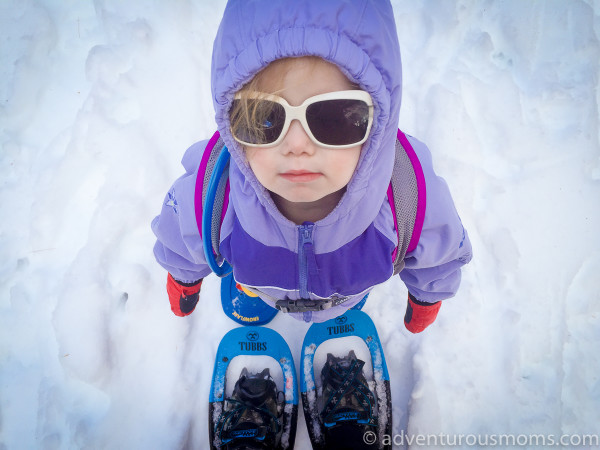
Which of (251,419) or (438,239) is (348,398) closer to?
(251,419)

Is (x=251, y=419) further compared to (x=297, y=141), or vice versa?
(x=251, y=419)

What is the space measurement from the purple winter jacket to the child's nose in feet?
0.45

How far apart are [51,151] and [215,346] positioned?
144cm

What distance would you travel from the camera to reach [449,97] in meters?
1.97

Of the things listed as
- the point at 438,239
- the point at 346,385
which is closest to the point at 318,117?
the point at 438,239

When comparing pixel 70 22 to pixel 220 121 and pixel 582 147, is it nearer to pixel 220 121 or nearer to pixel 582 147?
pixel 220 121

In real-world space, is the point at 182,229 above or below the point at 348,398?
above

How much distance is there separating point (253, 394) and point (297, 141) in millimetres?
1429

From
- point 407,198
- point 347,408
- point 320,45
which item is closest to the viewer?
point 320,45

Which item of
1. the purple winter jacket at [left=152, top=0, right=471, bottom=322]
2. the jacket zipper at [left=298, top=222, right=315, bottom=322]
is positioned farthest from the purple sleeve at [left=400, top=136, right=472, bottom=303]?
the jacket zipper at [left=298, top=222, right=315, bottom=322]

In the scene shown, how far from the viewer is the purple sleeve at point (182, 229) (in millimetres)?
1138

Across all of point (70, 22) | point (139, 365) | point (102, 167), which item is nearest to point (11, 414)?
point (139, 365)

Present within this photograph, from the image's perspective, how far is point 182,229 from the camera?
1159 millimetres

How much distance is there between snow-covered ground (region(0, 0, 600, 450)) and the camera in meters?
1.67
